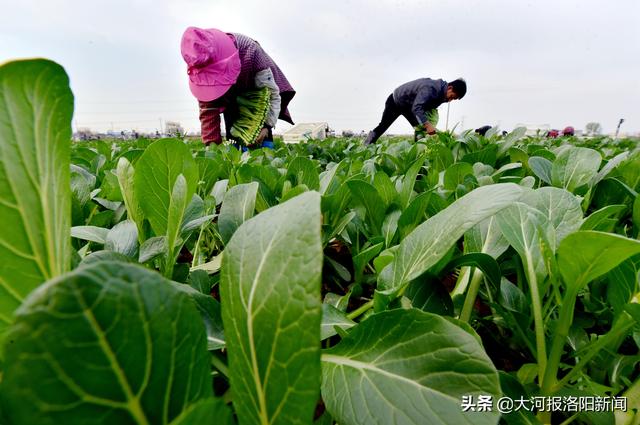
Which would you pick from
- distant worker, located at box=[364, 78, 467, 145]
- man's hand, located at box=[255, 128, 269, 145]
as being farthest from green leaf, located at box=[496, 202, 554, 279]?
distant worker, located at box=[364, 78, 467, 145]

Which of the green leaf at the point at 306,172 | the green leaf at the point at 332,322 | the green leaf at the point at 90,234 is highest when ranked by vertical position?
the green leaf at the point at 306,172

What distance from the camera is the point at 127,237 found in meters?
0.56

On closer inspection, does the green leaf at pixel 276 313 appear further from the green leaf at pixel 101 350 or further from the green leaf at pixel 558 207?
the green leaf at pixel 558 207

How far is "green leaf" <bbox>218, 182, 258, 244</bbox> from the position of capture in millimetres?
643

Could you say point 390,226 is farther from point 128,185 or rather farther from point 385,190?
point 128,185

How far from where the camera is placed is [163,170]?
525mm

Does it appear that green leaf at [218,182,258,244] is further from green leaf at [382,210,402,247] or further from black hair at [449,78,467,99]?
black hair at [449,78,467,99]

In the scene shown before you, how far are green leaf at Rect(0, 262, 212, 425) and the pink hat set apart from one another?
3512 mm

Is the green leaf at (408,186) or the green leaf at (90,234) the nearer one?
the green leaf at (90,234)

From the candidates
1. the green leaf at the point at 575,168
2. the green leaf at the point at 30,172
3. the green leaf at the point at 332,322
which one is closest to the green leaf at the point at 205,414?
the green leaf at the point at 30,172

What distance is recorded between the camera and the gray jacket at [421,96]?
17.7 feet

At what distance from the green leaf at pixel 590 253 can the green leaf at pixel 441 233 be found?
0.07m

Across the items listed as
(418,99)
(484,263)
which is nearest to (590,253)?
(484,263)

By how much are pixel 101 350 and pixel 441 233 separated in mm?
343
